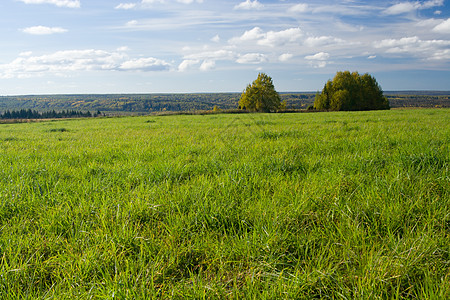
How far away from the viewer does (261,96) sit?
78.7 metres

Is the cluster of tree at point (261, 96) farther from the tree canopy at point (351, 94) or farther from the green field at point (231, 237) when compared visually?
the green field at point (231, 237)

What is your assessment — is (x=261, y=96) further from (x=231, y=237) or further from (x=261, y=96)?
(x=231, y=237)

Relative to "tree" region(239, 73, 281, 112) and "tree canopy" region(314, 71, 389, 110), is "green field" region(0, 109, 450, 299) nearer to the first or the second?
"tree" region(239, 73, 281, 112)

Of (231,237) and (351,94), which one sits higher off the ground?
(351,94)

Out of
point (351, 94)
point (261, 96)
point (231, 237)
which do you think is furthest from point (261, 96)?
point (231, 237)

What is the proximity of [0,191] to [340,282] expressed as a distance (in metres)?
3.89

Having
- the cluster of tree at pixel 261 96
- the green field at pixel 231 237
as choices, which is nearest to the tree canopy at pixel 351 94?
the cluster of tree at pixel 261 96

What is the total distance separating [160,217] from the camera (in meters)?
2.57

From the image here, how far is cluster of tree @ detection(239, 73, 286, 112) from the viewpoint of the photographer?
77.8 m

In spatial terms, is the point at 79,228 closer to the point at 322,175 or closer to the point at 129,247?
the point at 129,247

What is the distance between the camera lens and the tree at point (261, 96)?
3063 inches

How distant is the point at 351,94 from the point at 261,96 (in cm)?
2874

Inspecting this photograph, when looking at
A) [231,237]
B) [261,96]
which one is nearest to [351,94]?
[261,96]

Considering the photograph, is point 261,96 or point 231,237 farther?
point 261,96
